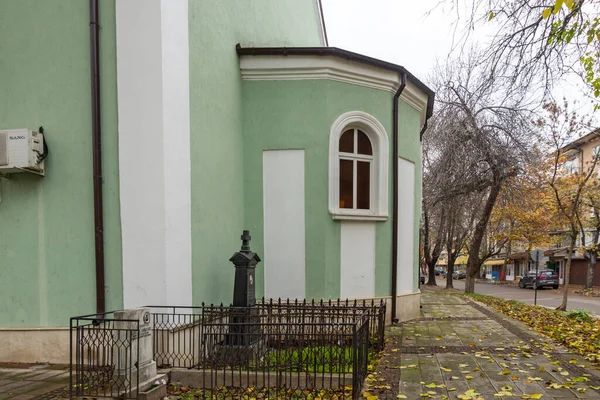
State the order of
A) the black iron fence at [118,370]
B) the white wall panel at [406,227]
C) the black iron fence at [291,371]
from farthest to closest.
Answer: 1. the white wall panel at [406,227]
2. the black iron fence at [291,371]
3. the black iron fence at [118,370]

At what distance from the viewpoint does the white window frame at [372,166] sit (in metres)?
8.70

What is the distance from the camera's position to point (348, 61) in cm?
875

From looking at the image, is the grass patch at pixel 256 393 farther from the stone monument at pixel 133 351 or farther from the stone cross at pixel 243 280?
the stone cross at pixel 243 280

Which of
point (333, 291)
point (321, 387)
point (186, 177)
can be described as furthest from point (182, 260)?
point (333, 291)

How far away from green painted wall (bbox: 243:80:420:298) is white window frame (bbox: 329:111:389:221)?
14 centimetres

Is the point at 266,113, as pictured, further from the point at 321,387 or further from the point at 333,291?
the point at 321,387

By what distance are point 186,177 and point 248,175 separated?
2487 mm

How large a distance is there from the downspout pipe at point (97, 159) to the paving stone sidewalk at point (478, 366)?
4.06m

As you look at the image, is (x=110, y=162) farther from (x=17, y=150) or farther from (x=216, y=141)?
(x=216, y=141)

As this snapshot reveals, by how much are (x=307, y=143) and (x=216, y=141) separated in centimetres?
208

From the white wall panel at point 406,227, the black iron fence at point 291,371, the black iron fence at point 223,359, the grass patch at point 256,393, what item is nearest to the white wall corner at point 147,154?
the black iron fence at point 223,359

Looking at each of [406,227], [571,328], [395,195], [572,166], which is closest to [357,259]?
[395,195]

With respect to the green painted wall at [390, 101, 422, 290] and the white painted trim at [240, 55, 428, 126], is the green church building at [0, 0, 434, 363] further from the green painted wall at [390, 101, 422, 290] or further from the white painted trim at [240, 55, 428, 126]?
the green painted wall at [390, 101, 422, 290]

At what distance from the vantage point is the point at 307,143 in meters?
8.66
